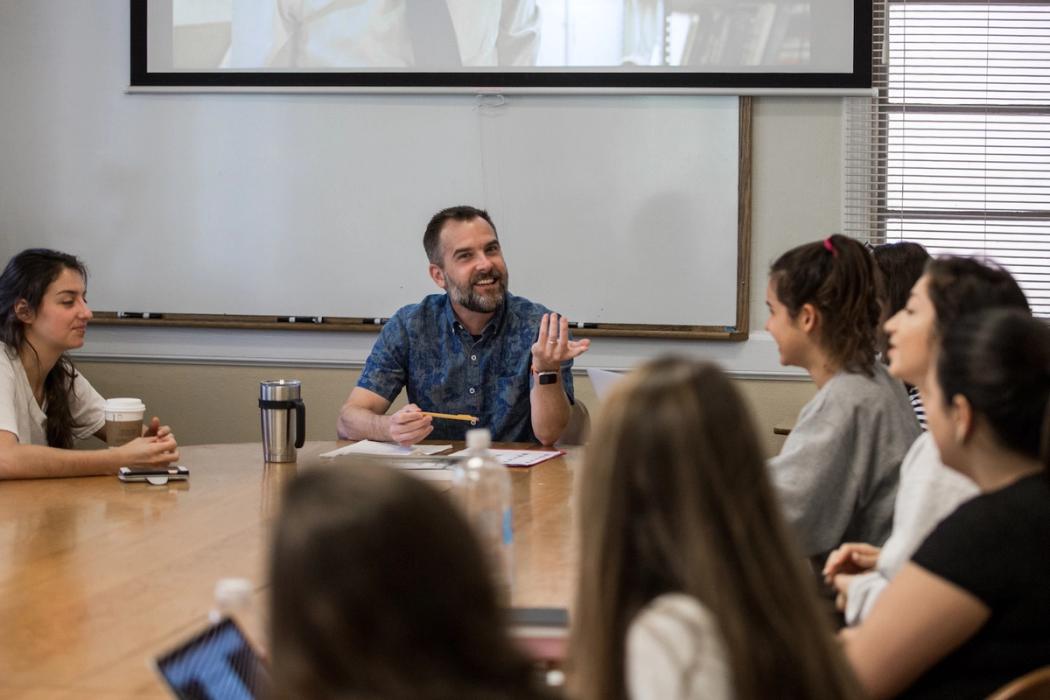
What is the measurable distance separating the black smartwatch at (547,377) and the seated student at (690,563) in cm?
217

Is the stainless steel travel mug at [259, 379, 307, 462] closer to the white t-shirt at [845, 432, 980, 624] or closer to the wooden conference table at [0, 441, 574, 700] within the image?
the wooden conference table at [0, 441, 574, 700]

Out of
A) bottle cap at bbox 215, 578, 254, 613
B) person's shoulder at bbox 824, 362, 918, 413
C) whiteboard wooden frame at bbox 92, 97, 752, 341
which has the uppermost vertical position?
whiteboard wooden frame at bbox 92, 97, 752, 341

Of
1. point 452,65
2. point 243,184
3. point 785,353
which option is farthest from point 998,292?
point 243,184

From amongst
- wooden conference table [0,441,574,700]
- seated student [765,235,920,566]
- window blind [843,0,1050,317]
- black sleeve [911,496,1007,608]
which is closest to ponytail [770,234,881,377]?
seated student [765,235,920,566]

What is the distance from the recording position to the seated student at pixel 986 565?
1.40m

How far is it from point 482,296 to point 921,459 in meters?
1.83

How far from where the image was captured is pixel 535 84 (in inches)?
164

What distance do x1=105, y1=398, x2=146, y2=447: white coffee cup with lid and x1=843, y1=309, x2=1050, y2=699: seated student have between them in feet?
6.30

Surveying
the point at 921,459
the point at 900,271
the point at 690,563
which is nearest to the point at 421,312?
the point at 900,271

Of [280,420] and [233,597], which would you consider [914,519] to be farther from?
[280,420]

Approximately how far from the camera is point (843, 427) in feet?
7.14

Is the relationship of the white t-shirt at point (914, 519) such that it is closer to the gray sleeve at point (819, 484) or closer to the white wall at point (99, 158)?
the gray sleeve at point (819, 484)

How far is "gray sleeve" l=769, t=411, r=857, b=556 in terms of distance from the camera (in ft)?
7.08

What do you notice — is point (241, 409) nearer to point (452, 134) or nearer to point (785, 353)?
point (452, 134)
